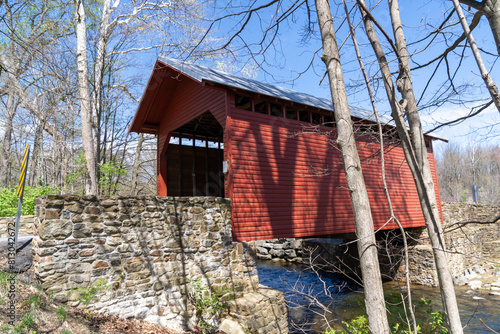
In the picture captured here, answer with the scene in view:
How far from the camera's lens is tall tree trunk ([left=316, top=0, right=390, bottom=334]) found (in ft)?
12.3

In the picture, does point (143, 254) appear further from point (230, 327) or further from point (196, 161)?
point (196, 161)

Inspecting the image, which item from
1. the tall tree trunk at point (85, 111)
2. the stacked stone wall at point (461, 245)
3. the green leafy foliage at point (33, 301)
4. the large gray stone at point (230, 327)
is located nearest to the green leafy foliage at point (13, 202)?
the tall tree trunk at point (85, 111)

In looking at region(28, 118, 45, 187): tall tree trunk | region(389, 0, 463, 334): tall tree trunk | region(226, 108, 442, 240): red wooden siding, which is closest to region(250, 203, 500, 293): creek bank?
region(226, 108, 442, 240): red wooden siding

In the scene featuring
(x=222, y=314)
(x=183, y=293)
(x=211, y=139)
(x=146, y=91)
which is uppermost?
(x=146, y=91)

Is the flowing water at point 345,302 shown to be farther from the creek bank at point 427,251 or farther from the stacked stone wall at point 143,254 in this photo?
the stacked stone wall at point 143,254

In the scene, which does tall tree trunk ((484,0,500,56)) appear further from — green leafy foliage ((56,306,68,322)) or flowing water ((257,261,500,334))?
green leafy foliage ((56,306,68,322))

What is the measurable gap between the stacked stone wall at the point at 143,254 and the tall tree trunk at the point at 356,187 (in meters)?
3.28


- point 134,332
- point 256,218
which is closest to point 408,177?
point 256,218

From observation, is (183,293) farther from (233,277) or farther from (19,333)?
(19,333)

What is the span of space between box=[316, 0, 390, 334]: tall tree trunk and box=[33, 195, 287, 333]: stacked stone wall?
10.8 feet

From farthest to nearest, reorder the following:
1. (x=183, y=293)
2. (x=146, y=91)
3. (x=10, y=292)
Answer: (x=146, y=91) < (x=183, y=293) < (x=10, y=292)

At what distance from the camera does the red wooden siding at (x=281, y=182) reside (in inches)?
290

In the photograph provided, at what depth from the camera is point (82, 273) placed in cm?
504

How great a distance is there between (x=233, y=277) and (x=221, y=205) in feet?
5.30
